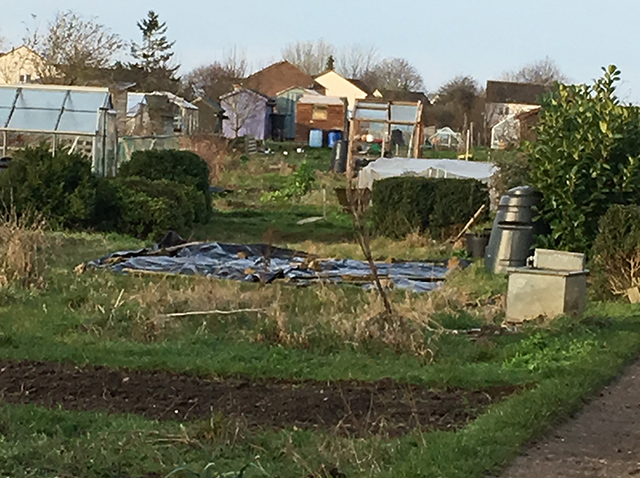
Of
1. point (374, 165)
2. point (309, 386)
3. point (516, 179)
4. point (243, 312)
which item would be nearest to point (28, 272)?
point (243, 312)

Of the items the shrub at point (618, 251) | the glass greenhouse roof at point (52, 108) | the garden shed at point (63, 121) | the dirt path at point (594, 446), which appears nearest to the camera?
the dirt path at point (594, 446)

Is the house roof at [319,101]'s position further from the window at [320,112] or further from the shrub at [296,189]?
the shrub at [296,189]

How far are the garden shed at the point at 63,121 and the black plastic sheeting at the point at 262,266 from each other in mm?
7908

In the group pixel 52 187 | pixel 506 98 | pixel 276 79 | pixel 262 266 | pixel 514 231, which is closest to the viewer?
pixel 262 266

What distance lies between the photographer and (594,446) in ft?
21.7

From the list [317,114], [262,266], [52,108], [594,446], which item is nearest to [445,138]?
[317,114]

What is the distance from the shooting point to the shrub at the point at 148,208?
20.8 m

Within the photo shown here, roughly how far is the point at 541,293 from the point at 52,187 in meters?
11.5

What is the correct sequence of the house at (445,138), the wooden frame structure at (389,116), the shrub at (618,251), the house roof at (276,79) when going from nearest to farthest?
1. the shrub at (618,251)
2. the wooden frame structure at (389,116)
3. the house at (445,138)
4. the house roof at (276,79)

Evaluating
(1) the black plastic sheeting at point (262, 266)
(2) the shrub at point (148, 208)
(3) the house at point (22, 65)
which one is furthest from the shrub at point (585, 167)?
(3) the house at point (22, 65)

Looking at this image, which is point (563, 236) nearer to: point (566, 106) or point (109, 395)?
point (566, 106)

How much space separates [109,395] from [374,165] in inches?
833

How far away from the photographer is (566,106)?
17.1 m

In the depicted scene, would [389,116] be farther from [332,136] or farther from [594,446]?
[594,446]
